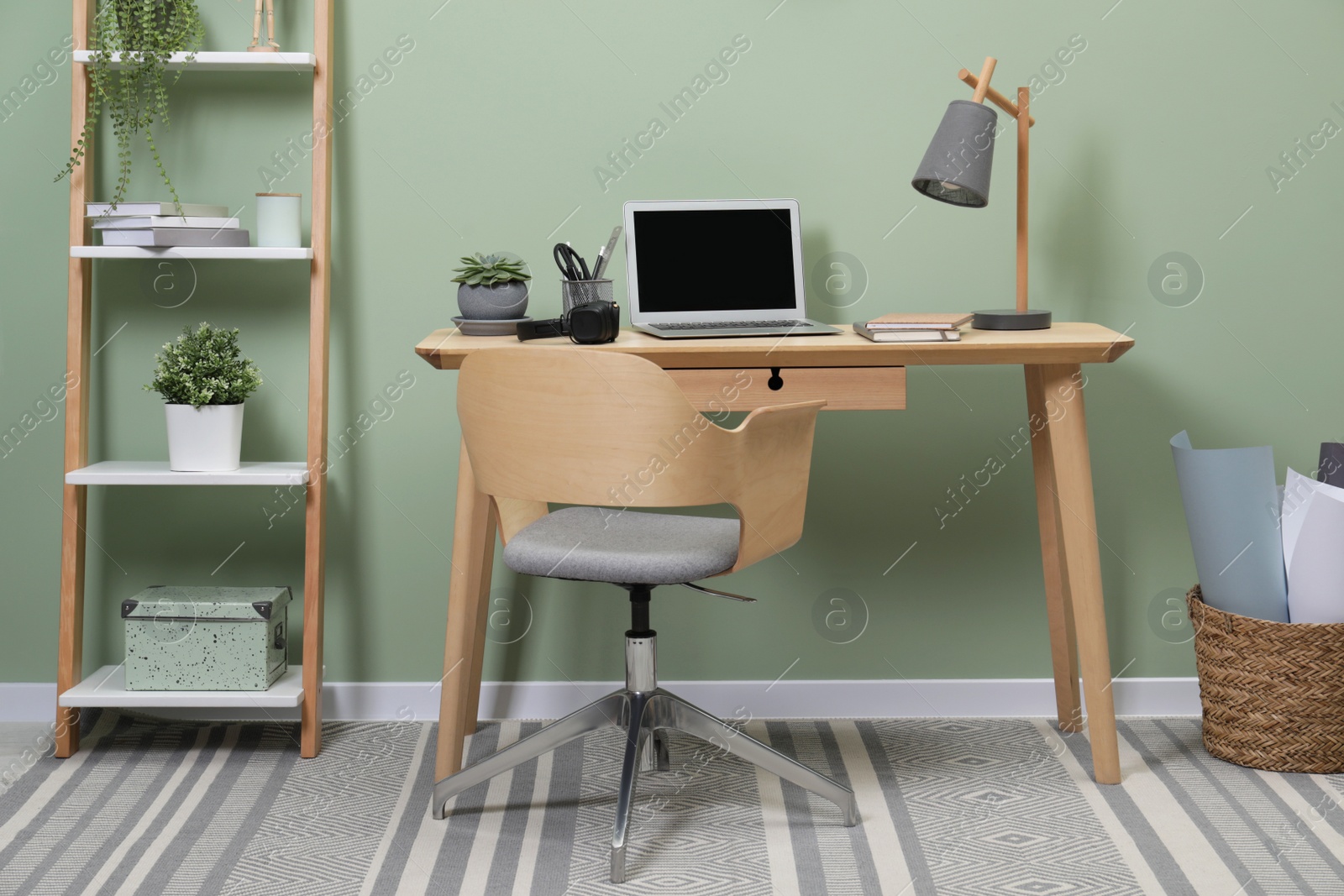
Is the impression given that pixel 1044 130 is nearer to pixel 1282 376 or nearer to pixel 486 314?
pixel 1282 376

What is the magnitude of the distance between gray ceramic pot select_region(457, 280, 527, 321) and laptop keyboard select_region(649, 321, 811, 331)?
9.9 inches

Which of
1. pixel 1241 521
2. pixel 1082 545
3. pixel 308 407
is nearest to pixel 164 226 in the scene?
pixel 308 407

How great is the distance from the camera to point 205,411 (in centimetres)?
209

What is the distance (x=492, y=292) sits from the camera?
79.8 inches

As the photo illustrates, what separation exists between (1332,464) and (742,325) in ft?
3.77

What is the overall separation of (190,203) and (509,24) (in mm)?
714

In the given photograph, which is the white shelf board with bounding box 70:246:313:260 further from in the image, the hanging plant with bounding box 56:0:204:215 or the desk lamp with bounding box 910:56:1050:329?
the desk lamp with bounding box 910:56:1050:329

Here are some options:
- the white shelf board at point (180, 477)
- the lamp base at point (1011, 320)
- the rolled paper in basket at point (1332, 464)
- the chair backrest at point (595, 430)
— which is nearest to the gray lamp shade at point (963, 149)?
the lamp base at point (1011, 320)

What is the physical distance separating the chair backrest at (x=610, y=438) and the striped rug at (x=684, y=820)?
0.49 meters

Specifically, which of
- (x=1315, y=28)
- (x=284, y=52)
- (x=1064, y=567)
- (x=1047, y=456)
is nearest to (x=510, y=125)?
(x=284, y=52)

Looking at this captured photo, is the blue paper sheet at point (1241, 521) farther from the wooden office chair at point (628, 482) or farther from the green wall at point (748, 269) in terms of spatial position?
the wooden office chair at point (628, 482)

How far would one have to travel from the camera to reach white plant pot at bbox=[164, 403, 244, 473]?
2.10 metres

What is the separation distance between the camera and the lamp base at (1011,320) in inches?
79.6

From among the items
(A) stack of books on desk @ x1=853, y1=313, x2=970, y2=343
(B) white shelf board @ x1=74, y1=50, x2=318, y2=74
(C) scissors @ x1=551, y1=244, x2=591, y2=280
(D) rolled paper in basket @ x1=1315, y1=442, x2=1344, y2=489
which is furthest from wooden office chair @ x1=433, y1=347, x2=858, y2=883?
(D) rolled paper in basket @ x1=1315, y1=442, x2=1344, y2=489
